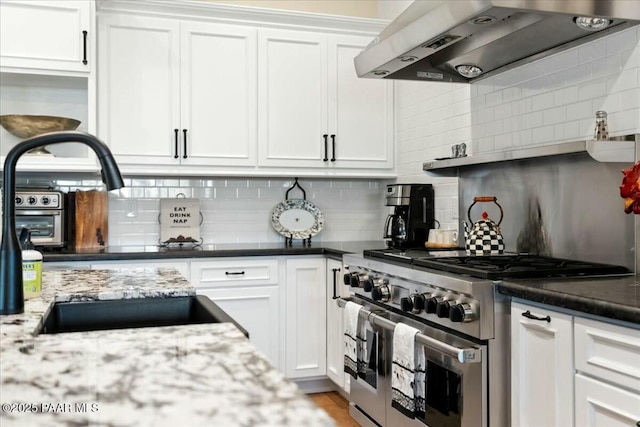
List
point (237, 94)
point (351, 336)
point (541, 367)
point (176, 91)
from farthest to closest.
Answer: point (237, 94) → point (176, 91) → point (351, 336) → point (541, 367)

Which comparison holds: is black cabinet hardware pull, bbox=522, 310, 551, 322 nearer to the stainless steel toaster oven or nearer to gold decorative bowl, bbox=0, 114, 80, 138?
the stainless steel toaster oven

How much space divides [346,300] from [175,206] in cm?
143

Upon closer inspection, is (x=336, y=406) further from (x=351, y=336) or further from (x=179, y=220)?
(x=179, y=220)

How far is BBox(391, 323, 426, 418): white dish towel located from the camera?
2.29m

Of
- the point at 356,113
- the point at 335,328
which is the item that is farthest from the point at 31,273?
the point at 356,113

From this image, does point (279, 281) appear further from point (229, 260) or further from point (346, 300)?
point (346, 300)

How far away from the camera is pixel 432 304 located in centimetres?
218

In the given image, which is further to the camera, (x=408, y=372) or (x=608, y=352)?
(x=408, y=372)

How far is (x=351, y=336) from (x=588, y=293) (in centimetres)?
144

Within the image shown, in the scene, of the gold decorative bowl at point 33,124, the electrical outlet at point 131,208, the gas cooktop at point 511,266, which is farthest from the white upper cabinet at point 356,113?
the gold decorative bowl at point 33,124

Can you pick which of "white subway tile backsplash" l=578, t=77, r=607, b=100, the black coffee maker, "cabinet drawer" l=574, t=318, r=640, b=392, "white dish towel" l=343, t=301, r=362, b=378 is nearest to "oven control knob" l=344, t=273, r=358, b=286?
"white dish towel" l=343, t=301, r=362, b=378

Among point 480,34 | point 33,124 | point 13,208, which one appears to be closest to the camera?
point 13,208

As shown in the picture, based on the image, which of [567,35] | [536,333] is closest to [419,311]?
[536,333]

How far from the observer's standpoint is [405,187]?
3467 millimetres
